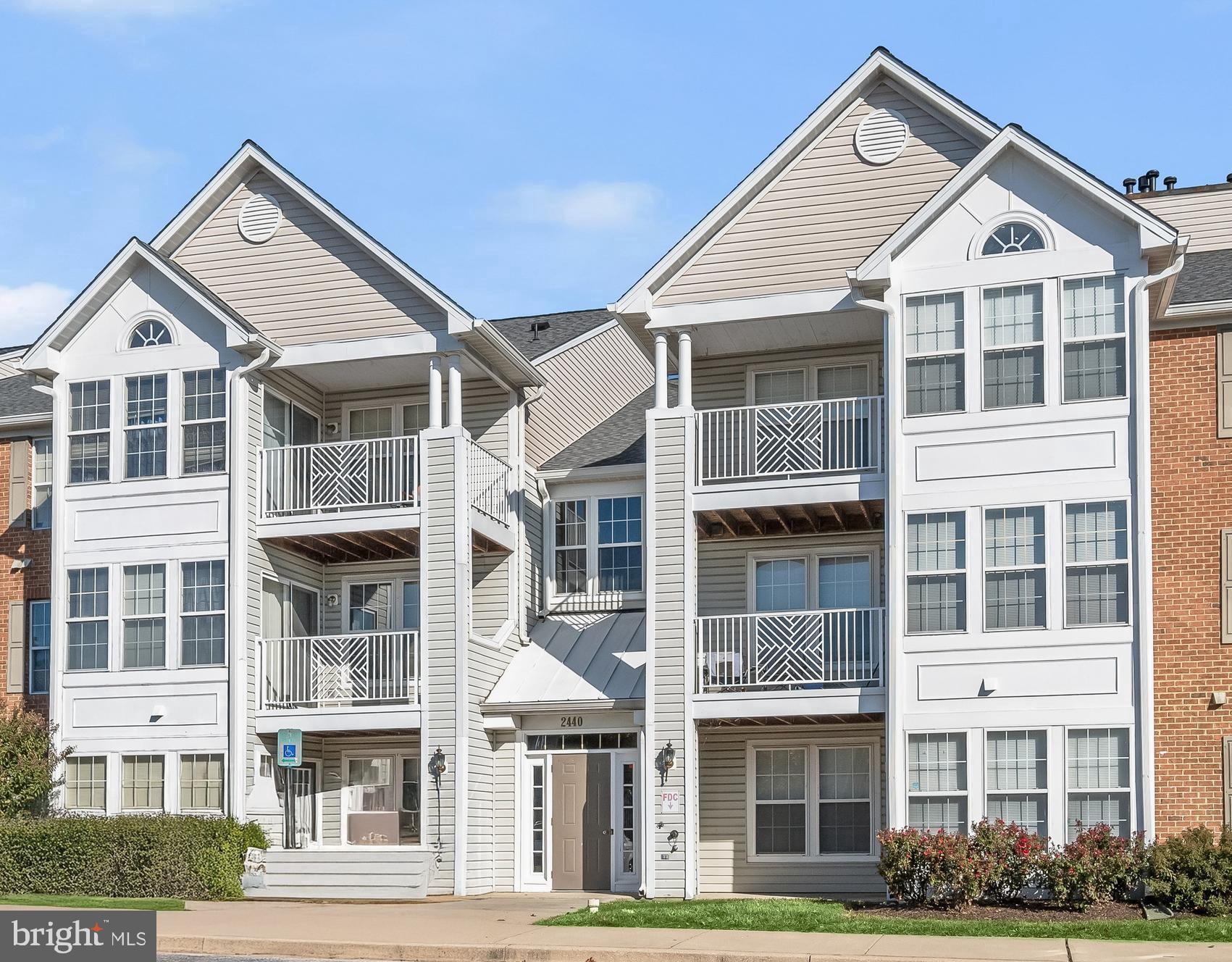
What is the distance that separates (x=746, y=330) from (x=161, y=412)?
28.9ft

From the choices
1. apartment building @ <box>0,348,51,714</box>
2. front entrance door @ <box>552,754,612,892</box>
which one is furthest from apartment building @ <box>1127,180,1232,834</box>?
A: apartment building @ <box>0,348,51,714</box>

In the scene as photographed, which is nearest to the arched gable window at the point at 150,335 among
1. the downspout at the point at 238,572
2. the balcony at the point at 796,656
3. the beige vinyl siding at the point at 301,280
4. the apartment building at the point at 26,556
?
the beige vinyl siding at the point at 301,280

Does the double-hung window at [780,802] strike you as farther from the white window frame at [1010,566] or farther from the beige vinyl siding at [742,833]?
the white window frame at [1010,566]

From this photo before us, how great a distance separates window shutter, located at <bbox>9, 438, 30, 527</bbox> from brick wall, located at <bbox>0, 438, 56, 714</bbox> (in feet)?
0.22

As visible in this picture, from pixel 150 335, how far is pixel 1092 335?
45.0 ft

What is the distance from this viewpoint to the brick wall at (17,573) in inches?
1069

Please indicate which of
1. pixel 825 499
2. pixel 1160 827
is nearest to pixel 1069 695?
pixel 1160 827

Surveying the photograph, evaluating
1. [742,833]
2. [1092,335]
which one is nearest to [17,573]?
[742,833]

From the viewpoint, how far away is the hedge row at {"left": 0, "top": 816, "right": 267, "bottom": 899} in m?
22.8

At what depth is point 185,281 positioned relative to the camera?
992 inches

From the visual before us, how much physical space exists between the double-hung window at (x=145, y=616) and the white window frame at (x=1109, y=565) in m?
12.8

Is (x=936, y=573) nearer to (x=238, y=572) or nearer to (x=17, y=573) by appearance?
(x=238, y=572)

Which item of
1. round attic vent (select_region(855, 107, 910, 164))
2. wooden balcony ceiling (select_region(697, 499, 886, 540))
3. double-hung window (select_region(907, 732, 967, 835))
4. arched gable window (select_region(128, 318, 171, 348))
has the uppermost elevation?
round attic vent (select_region(855, 107, 910, 164))

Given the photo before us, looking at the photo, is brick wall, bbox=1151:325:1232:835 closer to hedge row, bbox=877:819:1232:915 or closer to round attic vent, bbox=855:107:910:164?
hedge row, bbox=877:819:1232:915
